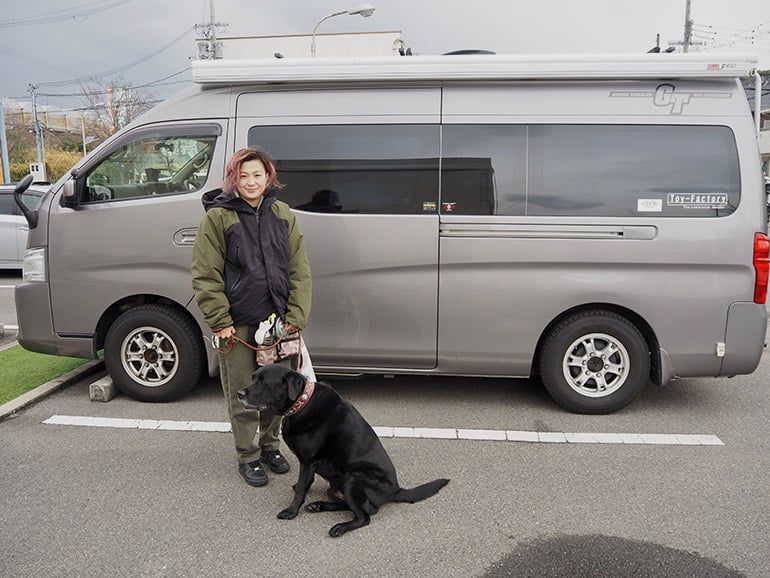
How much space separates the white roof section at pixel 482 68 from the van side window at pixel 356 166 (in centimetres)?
36

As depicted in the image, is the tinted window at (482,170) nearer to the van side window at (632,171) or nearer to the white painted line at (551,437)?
the van side window at (632,171)

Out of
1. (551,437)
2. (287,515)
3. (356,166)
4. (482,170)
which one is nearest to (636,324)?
(551,437)

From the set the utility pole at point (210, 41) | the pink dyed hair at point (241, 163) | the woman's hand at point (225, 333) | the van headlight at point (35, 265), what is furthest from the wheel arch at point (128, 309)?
the utility pole at point (210, 41)

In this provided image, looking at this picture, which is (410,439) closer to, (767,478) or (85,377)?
(767,478)

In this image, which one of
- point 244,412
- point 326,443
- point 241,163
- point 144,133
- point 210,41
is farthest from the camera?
point 210,41

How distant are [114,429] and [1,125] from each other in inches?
1110

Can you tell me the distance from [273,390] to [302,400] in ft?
0.53

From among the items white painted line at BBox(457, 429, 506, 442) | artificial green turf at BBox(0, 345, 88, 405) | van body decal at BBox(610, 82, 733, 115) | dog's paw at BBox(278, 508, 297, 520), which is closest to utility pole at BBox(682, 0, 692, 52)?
van body decal at BBox(610, 82, 733, 115)

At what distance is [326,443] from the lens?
3.06m

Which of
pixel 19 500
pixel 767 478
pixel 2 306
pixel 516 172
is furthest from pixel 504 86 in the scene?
pixel 2 306

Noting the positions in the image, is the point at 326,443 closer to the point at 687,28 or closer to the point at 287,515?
the point at 287,515

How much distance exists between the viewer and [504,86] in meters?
4.25

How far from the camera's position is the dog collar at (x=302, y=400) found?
120 inches

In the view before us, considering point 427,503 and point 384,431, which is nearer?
point 427,503
